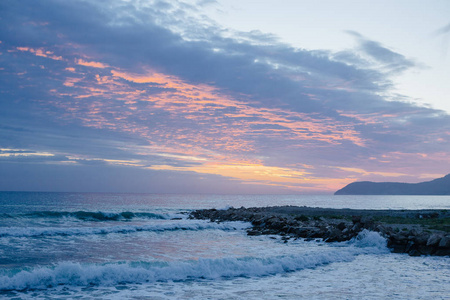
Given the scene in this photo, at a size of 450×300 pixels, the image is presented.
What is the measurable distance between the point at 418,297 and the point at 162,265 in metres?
10.3

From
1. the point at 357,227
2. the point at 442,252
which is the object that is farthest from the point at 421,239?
the point at 357,227

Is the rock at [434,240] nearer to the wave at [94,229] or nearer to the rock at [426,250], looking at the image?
the rock at [426,250]

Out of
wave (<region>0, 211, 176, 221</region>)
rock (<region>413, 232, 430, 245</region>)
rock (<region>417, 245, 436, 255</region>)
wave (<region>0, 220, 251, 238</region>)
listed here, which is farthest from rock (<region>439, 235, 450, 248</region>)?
wave (<region>0, 211, 176, 221</region>)

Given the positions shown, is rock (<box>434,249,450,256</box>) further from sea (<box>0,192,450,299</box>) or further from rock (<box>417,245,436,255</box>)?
sea (<box>0,192,450,299</box>)

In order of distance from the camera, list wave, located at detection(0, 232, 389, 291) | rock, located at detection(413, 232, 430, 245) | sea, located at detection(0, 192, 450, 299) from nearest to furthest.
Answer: sea, located at detection(0, 192, 450, 299), wave, located at detection(0, 232, 389, 291), rock, located at detection(413, 232, 430, 245)

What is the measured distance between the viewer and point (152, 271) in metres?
14.0

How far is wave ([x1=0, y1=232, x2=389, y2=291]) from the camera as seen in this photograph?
12648mm

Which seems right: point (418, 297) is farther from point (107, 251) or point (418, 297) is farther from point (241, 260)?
point (107, 251)

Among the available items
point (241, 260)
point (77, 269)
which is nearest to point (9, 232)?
point (77, 269)

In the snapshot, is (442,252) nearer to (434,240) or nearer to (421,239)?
(434,240)

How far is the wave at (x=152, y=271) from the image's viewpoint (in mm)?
12648

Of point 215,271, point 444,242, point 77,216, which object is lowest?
point 77,216

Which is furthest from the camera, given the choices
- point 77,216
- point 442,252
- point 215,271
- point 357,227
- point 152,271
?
point 77,216

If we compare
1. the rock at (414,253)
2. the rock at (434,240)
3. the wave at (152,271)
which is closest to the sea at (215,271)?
the wave at (152,271)
